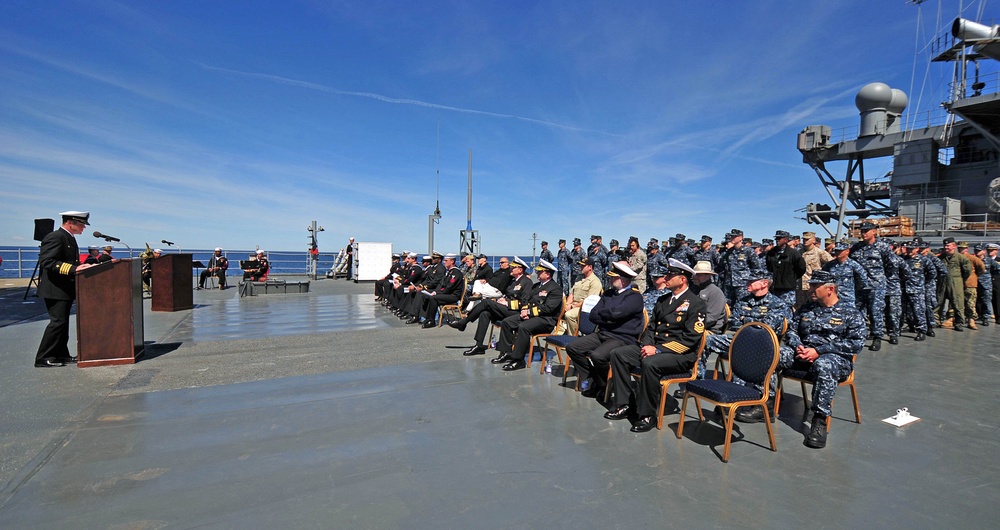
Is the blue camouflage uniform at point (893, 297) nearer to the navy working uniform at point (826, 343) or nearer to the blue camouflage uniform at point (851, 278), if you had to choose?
the blue camouflage uniform at point (851, 278)

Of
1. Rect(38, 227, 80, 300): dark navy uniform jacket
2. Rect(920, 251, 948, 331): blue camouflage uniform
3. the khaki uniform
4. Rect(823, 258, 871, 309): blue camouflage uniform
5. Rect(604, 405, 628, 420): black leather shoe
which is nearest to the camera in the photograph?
Rect(604, 405, 628, 420): black leather shoe

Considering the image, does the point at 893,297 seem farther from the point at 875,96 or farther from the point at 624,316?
the point at 875,96

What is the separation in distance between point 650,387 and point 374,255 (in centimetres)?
1882

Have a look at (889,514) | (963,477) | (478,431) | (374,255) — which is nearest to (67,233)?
(478,431)

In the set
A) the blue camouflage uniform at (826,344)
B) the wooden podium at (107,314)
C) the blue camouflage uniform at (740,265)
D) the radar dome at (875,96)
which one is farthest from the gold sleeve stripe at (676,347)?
the radar dome at (875,96)

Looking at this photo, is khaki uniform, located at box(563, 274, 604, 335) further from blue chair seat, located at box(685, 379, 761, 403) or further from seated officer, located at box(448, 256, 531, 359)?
blue chair seat, located at box(685, 379, 761, 403)

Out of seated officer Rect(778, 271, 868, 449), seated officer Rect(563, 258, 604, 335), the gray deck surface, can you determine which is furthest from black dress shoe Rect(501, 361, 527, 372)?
seated officer Rect(778, 271, 868, 449)

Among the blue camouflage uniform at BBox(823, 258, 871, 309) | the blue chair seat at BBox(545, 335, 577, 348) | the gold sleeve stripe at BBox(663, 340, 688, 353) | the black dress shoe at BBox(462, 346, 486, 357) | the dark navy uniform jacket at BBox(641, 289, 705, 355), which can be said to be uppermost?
the blue camouflage uniform at BBox(823, 258, 871, 309)

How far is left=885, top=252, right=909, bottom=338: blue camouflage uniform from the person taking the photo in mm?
8188

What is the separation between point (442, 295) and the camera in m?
9.73

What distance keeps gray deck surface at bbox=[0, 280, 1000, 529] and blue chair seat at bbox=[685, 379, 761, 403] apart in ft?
1.39

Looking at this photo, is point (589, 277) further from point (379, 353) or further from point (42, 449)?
point (42, 449)

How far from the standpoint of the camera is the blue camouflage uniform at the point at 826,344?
12.5 ft

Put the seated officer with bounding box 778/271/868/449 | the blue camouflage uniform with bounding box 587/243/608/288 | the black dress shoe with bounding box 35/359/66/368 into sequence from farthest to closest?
1. the blue camouflage uniform with bounding box 587/243/608/288
2. the black dress shoe with bounding box 35/359/66/368
3. the seated officer with bounding box 778/271/868/449
